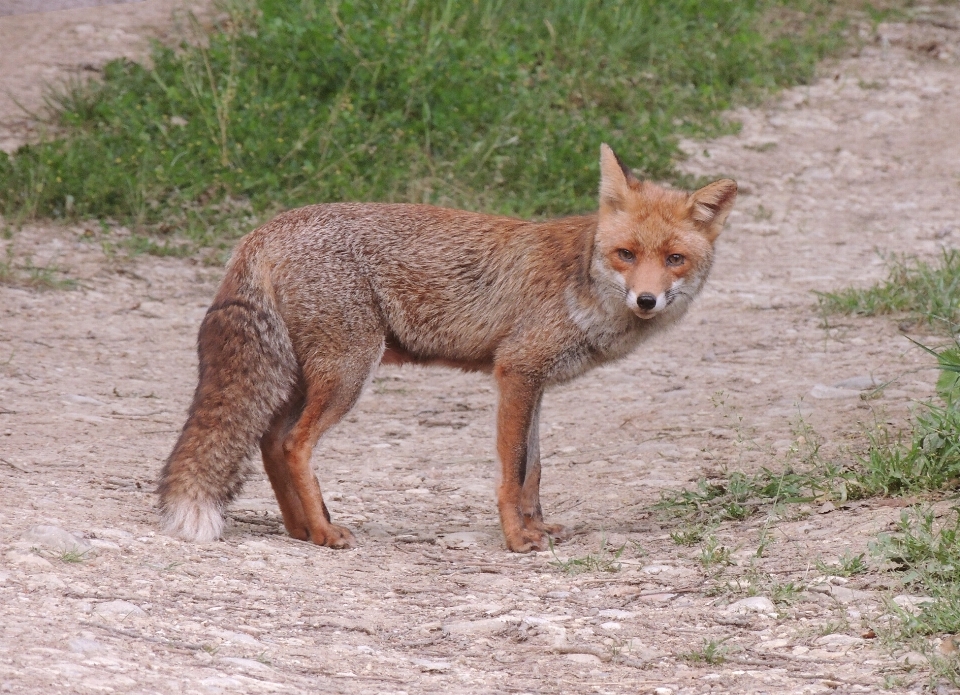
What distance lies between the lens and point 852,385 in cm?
666

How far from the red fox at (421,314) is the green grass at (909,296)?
272 centimetres

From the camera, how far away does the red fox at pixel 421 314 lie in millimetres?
4996

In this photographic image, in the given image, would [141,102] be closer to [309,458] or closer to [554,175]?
[554,175]

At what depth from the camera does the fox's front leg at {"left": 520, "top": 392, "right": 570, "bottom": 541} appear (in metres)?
5.28

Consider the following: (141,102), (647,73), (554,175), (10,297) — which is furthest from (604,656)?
(647,73)

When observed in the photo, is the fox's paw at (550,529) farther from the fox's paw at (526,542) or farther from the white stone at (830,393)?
the white stone at (830,393)

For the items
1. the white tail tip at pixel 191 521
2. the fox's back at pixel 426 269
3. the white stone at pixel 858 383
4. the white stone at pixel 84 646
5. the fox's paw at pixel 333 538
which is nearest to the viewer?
the white stone at pixel 84 646

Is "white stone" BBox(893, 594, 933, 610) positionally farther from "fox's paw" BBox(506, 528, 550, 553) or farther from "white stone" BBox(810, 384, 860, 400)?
"white stone" BBox(810, 384, 860, 400)

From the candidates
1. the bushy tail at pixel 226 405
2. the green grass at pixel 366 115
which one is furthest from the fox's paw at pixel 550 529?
the green grass at pixel 366 115

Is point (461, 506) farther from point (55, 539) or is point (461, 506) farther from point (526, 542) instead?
point (55, 539)

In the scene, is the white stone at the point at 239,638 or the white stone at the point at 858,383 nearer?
the white stone at the point at 239,638

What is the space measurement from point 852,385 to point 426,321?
2.58m

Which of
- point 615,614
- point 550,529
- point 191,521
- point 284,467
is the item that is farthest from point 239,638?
point 550,529

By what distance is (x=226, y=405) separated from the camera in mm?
4914
